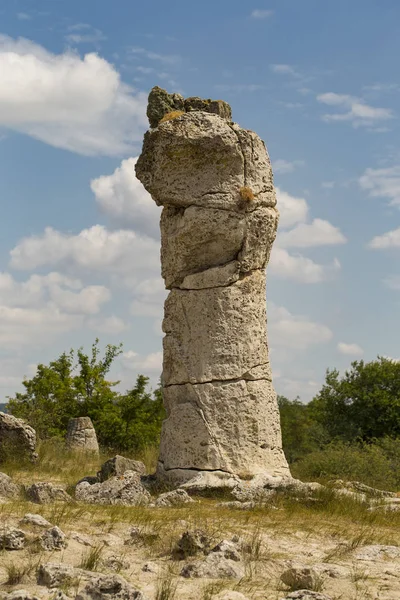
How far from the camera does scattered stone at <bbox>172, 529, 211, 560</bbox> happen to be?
562 cm

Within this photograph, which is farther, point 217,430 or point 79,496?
point 217,430

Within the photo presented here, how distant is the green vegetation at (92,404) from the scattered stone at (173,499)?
1212 cm

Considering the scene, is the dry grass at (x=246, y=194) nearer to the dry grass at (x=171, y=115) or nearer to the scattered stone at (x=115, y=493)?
the dry grass at (x=171, y=115)

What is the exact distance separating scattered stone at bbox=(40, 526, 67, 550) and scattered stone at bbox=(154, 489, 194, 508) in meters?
2.36

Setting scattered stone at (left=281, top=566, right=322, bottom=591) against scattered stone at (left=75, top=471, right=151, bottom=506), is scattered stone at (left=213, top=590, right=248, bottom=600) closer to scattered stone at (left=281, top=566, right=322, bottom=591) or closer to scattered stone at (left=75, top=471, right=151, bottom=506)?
scattered stone at (left=281, top=566, right=322, bottom=591)

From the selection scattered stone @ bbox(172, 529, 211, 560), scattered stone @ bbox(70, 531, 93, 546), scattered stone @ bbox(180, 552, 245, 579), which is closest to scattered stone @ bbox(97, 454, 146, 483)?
scattered stone @ bbox(70, 531, 93, 546)

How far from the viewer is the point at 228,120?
32.9 feet

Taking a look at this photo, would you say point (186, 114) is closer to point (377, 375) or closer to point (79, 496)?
point (79, 496)

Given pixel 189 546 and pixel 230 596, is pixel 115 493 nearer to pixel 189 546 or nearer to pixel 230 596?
pixel 189 546

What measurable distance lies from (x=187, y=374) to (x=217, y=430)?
779mm

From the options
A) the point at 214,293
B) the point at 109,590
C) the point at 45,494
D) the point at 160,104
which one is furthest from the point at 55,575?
the point at 160,104

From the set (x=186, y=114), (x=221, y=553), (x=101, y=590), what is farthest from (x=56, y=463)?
(x=101, y=590)

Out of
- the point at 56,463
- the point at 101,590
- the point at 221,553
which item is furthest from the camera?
the point at 56,463

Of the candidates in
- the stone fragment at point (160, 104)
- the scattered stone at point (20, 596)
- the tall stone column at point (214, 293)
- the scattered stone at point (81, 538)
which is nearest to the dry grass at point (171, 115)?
the tall stone column at point (214, 293)
